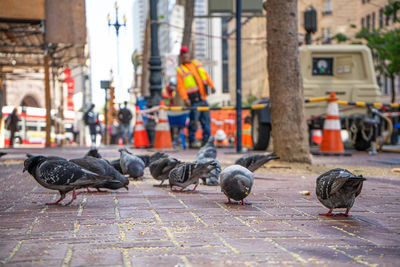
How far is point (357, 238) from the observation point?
4.02 meters

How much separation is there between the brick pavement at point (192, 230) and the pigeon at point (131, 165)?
100 cm

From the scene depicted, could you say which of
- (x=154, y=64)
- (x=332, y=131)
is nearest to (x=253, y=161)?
(x=332, y=131)

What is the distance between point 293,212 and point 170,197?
1456 millimetres

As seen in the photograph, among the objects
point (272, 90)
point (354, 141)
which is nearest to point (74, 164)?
point (272, 90)

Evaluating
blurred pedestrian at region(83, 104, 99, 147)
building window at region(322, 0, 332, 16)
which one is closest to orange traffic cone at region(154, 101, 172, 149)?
blurred pedestrian at region(83, 104, 99, 147)

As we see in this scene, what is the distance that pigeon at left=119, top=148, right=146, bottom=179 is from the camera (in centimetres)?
768

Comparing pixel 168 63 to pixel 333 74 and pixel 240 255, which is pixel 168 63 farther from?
pixel 240 255

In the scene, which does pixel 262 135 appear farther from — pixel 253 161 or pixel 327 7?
pixel 327 7

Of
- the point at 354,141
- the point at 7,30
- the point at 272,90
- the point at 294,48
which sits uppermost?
the point at 7,30

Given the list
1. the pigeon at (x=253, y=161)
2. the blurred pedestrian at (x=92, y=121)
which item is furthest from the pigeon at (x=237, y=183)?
the blurred pedestrian at (x=92, y=121)

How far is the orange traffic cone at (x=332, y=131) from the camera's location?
13047 millimetres

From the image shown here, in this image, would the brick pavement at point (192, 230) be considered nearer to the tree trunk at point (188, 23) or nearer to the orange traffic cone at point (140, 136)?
the orange traffic cone at point (140, 136)

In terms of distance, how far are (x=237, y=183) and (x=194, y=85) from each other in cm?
1091

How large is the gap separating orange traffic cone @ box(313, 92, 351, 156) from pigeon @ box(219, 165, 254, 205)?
7871mm
